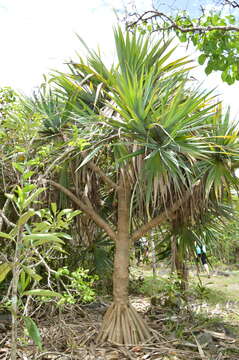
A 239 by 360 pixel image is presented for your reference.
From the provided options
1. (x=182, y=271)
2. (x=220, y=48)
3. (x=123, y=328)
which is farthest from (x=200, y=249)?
(x=220, y=48)

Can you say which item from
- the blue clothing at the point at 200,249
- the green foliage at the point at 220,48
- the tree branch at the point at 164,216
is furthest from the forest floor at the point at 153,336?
the green foliage at the point at 220,48

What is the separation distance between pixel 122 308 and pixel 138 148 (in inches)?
64.5

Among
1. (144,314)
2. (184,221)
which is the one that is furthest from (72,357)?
(184,221)

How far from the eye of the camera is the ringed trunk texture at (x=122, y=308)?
3.34 m

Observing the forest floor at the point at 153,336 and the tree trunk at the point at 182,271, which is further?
the tree trunk at the point at 182,271

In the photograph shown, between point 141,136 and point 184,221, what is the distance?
139 centimetres

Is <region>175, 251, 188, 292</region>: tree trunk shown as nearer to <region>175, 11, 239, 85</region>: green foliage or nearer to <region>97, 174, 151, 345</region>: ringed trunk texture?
<region>97, 174, 151, 345</region>: ringed trunk texture

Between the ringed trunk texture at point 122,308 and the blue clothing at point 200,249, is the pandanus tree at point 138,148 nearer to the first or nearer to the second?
the ringed trunk texture at point 122,308

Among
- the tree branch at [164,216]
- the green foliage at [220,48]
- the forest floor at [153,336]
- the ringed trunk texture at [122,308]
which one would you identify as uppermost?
the green foliage at [220,48]

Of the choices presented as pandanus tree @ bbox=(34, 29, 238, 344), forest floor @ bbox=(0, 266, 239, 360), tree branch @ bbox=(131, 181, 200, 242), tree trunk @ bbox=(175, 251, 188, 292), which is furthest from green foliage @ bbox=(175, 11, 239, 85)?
tree trunk @ bbox=(175, 251, 188, 292)

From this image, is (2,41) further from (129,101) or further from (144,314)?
(144,314)

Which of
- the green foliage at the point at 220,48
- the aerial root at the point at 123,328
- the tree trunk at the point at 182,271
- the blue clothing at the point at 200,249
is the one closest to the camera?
the green foliage at the point at 220,48

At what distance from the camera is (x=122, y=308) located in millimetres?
3506

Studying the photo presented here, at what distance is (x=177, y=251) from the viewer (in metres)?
4.65
